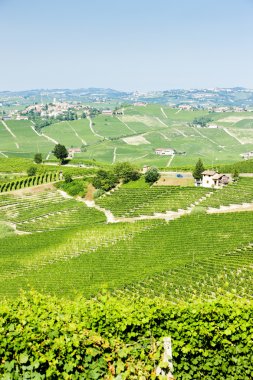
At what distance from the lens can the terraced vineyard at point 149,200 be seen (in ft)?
218

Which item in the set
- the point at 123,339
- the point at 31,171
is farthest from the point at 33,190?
the point at 123,339

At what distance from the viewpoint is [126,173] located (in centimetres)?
7981

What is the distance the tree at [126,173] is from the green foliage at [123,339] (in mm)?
66124

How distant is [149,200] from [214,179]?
1323 cm

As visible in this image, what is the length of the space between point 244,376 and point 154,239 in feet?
131

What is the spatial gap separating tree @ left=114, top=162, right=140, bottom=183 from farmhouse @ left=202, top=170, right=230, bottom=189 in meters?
15.0

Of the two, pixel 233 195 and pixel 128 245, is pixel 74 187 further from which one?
pixel 233 195

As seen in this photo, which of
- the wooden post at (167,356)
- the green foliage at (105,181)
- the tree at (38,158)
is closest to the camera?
the wooden post at (167,356)

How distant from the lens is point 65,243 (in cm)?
5450

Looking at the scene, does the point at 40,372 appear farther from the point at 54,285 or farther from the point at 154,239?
the point at 154,239

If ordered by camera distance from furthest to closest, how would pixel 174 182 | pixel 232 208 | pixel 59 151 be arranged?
pixel 59 151 → pixel 174 182 → pixel 232 208

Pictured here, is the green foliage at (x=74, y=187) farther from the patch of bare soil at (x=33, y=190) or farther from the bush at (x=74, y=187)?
the patch of bare soil at (x=33, y=190)

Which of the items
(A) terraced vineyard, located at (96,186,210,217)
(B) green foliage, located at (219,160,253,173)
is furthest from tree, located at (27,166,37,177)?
(B) green foliage, located at (219,160,253,173)

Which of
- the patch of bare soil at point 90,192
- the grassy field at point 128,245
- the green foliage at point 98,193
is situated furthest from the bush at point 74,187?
the green foliage at point 98,193
